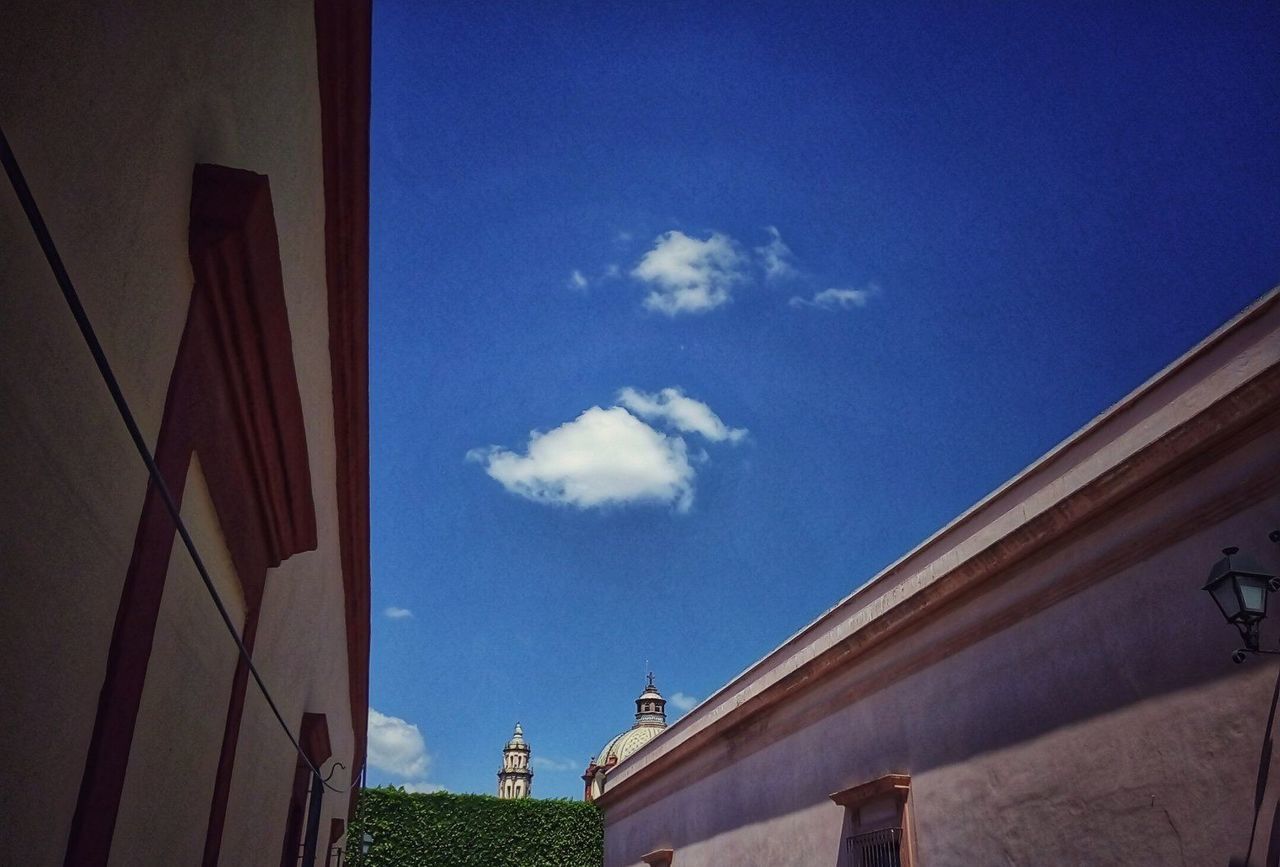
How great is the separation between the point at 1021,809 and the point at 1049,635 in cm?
126

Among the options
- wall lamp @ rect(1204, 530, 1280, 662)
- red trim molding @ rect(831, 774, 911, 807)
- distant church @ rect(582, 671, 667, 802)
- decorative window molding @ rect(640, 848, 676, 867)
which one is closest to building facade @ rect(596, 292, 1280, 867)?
red trim molding @ rect(831, 774, 911, 807)

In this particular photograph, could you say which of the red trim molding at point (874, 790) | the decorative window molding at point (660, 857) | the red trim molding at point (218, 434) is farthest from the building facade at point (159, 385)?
the decorative window molding at point (660, 857)

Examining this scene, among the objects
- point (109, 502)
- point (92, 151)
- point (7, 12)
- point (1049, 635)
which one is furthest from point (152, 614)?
point (1049, 635)

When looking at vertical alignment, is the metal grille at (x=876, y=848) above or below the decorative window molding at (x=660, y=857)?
below

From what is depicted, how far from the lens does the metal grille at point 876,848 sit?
8664 millimetres

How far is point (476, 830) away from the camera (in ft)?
65.4

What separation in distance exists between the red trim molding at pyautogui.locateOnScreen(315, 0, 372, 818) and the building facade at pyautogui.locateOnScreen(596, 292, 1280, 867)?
4845mm

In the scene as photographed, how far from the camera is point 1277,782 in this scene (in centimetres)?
518

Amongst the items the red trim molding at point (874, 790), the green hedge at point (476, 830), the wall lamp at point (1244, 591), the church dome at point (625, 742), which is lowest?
the red trim molding at point (874, 790)

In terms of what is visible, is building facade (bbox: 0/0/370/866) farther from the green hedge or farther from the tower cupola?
the tower cupola

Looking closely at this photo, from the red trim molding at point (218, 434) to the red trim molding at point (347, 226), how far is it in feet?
3.56

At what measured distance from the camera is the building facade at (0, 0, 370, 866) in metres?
1.90

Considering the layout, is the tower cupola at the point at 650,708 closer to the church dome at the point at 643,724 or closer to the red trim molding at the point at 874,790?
the church dome at the point at 643,724

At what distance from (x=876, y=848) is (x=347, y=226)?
720 centimetres
